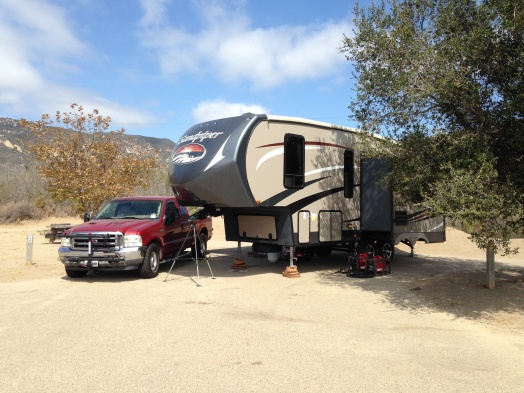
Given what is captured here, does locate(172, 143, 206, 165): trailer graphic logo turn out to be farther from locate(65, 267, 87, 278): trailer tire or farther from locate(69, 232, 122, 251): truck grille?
locate(65, 267, 87, 278): trailer tire

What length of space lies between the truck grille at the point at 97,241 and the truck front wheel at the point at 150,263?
69 cm

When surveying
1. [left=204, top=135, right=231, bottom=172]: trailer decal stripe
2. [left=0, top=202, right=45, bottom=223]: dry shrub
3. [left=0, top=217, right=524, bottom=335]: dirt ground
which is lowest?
[left=0, top=217, right=524, bottom=335]: dirt ground

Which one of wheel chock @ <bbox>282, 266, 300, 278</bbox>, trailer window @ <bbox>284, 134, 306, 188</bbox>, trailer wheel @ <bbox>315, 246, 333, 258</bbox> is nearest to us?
trailer window @ <bbox>284, 134, 306, 188</bbox>

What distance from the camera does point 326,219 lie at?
10891mm

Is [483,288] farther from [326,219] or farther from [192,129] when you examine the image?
[192,129]

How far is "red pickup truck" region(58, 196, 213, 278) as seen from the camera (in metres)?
9.51

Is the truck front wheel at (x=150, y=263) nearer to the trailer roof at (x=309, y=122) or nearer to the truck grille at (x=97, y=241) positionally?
the truck grille at (x=97, y=241)

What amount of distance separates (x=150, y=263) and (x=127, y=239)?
801mm

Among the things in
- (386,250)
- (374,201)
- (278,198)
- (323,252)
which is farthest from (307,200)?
(323,252)

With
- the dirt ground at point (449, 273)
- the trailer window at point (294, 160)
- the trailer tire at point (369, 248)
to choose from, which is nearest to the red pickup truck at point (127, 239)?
the dirt ground at point (449, 273)

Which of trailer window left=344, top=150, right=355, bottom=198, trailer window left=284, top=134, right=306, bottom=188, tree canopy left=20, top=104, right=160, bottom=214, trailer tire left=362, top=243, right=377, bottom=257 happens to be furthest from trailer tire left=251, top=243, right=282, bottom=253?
tree canopy left=20, top=104, right=160, bottom=214

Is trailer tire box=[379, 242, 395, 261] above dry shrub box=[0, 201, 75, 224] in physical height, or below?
below

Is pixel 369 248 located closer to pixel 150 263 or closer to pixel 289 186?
pixel 289 186

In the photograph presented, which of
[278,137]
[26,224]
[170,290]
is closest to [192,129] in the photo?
[278,137]
